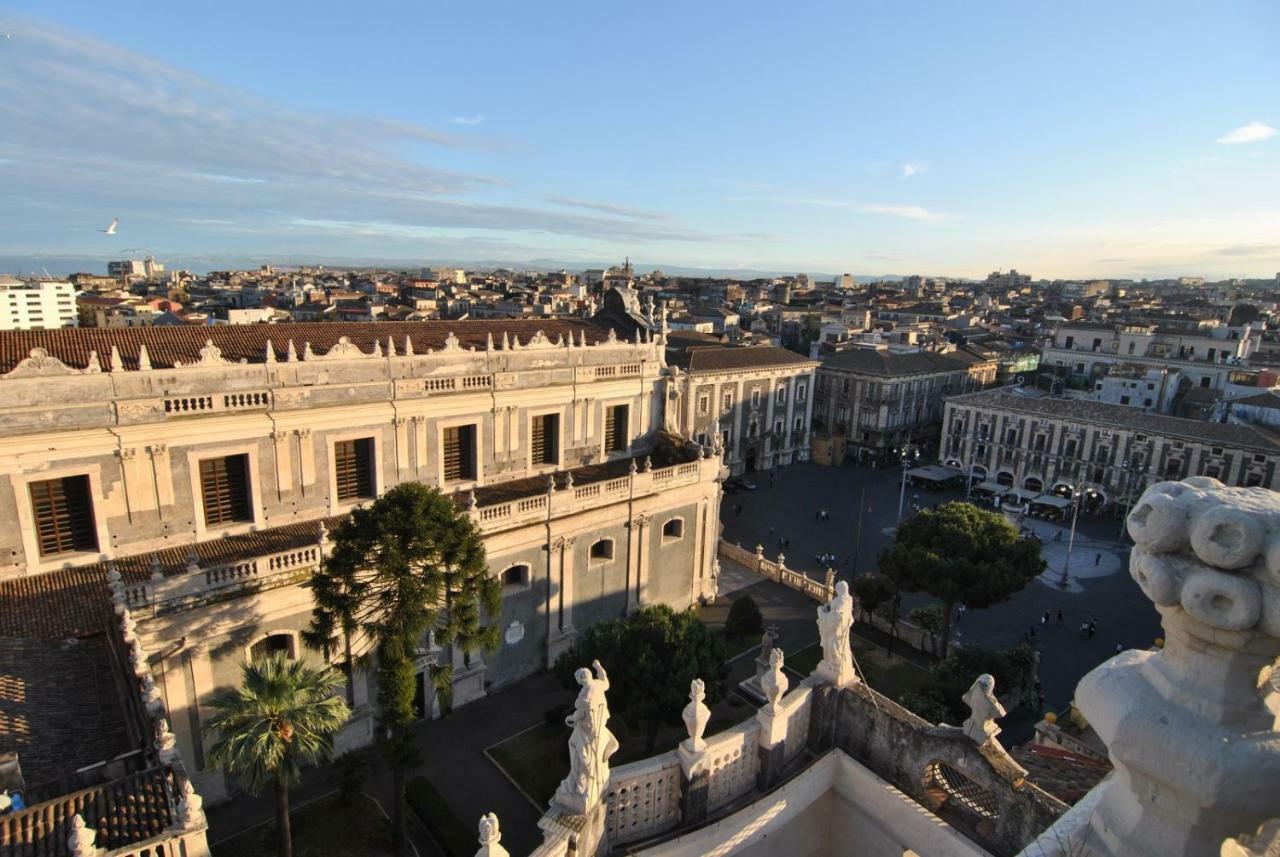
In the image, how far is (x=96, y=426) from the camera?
72.4 ft

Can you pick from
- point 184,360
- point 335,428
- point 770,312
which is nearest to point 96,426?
point 184,360

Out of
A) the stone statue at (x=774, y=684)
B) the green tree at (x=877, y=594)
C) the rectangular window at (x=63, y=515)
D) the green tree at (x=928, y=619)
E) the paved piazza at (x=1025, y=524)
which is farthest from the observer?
the paved piazza at (x=1025, y=524)

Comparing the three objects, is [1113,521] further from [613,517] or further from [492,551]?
[492,551]

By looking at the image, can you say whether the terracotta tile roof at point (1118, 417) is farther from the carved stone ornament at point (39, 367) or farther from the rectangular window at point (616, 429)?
the carved stone ornament at point (39, 367)

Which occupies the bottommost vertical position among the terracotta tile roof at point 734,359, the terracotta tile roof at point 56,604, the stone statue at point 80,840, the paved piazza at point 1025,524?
the paved piazza at point 1025,524

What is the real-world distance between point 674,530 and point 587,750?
25012 millimetres

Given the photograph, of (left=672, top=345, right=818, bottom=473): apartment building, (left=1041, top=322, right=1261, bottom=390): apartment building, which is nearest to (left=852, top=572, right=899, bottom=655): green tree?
(left=672, top=345, right=818, bottom=473): apartment building

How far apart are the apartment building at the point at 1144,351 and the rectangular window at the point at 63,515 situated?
8504cm

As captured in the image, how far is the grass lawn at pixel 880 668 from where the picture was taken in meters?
31.6

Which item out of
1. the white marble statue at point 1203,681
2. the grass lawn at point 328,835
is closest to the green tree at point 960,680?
the grass lawn at point 328,835

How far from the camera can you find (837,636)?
14.0 metres

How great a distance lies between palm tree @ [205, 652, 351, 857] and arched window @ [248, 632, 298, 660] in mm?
7088

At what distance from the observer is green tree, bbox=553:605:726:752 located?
896 inches

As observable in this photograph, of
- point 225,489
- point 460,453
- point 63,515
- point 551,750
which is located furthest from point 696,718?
point 460,453
